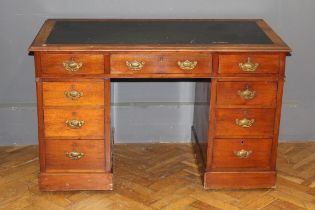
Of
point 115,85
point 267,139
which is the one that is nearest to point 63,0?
point 115,85

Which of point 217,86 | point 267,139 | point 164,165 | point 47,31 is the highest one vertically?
point 47,31

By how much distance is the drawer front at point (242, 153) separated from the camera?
3.43m

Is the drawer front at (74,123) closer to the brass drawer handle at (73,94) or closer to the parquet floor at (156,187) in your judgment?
the brass drawer handle at (73,94)

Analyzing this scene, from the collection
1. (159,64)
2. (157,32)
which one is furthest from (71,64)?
(157,32)

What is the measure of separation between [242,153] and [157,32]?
2.83 ft

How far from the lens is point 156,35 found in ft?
11.2

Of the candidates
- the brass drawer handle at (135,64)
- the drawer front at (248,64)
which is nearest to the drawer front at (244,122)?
the drawer front at (248,64)

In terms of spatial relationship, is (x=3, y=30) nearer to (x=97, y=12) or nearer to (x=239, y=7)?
(x=97, y=12)

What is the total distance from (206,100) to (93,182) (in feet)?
2.67

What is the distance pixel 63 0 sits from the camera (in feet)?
12.4

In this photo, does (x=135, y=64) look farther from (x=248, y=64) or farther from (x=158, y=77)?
(x=248, y=64)

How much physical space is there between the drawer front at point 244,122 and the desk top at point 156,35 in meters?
0.38

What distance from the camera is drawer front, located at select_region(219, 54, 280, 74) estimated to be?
3.24 meters

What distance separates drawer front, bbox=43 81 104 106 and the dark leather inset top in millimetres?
234
